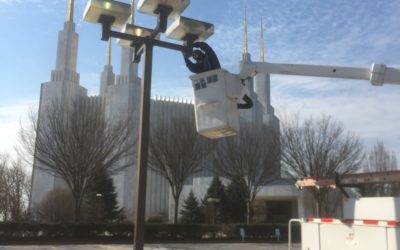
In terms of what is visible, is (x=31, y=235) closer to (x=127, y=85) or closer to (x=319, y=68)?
(x=319, y=68)

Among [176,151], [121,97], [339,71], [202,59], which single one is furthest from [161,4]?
[121,97]

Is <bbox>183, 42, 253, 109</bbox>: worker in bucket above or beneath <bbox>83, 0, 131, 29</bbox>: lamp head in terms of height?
beneath

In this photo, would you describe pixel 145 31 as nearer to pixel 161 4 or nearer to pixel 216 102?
pixel 161 4

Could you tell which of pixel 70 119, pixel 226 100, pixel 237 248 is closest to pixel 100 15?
pixel 226 100

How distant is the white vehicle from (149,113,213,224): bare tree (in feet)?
80.4

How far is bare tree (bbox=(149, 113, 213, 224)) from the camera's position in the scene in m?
33.2

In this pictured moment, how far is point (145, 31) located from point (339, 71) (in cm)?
336

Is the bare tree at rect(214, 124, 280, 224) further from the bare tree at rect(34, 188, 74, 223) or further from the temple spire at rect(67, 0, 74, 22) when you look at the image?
the temple spire at rect(67, 0, 74, 22)

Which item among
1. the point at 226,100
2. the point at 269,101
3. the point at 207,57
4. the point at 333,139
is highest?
the point at 269,101

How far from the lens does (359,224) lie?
7250mm

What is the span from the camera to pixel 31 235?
87.1 ft

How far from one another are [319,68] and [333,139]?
2367cm

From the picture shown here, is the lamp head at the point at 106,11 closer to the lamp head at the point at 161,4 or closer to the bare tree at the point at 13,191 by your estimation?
the lamp head at the point at 161,4

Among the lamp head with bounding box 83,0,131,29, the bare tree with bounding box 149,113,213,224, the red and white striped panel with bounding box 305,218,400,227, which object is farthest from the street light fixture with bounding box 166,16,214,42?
the bare tree with bounding box 149,113,213,224
